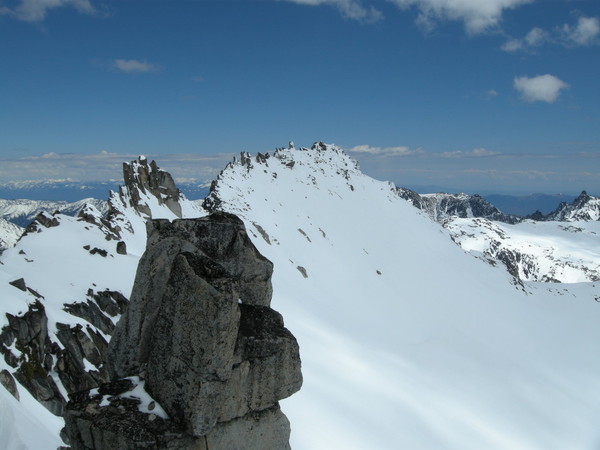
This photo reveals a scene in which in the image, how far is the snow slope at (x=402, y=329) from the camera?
33344mm

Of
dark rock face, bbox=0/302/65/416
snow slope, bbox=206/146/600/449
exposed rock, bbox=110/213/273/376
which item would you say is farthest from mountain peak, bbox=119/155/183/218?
exposed rock, bbox=110/213/273/376

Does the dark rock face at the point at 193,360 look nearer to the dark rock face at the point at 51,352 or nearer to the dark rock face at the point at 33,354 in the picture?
the dark rock face at the point at 51,352

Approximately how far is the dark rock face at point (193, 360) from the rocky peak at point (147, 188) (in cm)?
4057

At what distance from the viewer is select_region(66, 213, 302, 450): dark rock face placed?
30.5ft

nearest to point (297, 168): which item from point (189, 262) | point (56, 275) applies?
point (56, 275)

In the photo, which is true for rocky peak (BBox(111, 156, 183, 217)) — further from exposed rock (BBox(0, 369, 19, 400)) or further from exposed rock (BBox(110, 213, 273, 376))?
exposed rock (BBox(110, 213, 273, 376))

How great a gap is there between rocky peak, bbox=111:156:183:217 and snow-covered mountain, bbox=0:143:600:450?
266mm

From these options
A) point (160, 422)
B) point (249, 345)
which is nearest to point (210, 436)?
point (160, 422)

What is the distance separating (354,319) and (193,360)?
154ft

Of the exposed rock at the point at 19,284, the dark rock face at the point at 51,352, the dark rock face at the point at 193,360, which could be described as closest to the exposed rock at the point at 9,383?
the dark rock face at the point at 51,352

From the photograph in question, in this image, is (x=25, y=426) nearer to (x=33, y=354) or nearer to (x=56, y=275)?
(x=33, y=354)

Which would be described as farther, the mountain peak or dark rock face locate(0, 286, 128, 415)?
the mountain peak

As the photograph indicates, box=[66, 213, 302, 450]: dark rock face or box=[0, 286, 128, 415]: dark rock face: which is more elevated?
box=[66, 213, 302, 450]: dark rock face

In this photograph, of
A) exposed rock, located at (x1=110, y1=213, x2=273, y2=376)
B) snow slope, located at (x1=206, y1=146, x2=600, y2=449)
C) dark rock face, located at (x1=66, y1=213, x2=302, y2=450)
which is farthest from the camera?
snow slope, located at (x1=206, y1=146, x2=600, y2=449)
